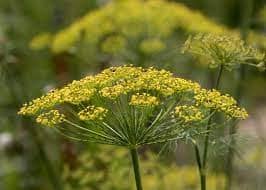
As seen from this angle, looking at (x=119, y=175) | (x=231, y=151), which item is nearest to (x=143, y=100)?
(x=231, y=151)

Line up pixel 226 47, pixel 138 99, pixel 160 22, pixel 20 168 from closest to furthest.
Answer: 1. pixel 138 99
2. pixel 226 47
3. pixel 160 22
4. pixel 20 168

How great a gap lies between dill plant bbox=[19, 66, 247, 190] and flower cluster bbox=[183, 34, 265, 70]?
6.9 inches

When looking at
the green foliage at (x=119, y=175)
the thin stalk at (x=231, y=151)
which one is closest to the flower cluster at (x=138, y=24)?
the thin stalk at (x=231, y=151)

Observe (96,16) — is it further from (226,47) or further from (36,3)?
(36,3)

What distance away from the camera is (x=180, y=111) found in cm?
153

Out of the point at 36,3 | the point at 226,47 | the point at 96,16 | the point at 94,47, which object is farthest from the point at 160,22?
the point at 36,3

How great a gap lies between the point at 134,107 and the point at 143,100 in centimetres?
4

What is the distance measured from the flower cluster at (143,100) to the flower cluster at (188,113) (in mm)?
54

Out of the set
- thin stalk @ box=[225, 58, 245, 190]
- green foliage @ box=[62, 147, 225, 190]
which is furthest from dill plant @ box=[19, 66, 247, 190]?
green foliage @ box=[62, 147, 225, 190]

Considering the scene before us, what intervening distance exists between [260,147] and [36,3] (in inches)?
94.1

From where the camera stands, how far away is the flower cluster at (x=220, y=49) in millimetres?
1709

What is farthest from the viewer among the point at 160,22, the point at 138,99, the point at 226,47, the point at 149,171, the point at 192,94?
the point at 149,171

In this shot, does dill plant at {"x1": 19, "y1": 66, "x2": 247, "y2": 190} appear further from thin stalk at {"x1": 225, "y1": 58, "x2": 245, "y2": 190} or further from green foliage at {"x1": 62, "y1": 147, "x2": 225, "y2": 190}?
green foliage at {"x1": 62, "y1": 147, "x2": 225, "y2": 190}

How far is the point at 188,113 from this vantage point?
4.99 ft
